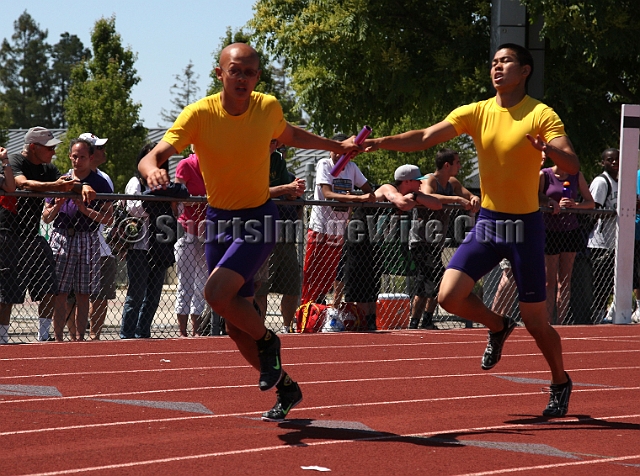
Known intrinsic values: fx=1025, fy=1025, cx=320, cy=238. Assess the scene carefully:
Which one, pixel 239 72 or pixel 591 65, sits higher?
pixel 591 65

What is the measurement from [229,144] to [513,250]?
193cm

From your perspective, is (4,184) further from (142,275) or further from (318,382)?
(318,382)

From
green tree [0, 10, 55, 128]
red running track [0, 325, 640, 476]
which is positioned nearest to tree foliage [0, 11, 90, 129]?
green tree [0, 10, 55, 128]

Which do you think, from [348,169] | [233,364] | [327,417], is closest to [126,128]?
[348,169]

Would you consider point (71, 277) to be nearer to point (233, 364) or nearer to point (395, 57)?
point (233, 364)

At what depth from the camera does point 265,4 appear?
2036cm

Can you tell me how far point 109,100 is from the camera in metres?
35.6

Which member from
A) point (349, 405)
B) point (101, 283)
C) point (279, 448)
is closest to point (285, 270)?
point (101, 283)

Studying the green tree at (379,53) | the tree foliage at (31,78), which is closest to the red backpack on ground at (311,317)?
the green tree at (379,53)

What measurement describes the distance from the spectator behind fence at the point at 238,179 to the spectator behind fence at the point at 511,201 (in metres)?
1.05

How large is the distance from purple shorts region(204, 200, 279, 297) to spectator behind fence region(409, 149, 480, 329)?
20.3ft

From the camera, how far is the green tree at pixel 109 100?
35.6 metres

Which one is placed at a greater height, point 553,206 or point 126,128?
point 126,128

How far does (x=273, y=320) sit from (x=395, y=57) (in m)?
6.17
